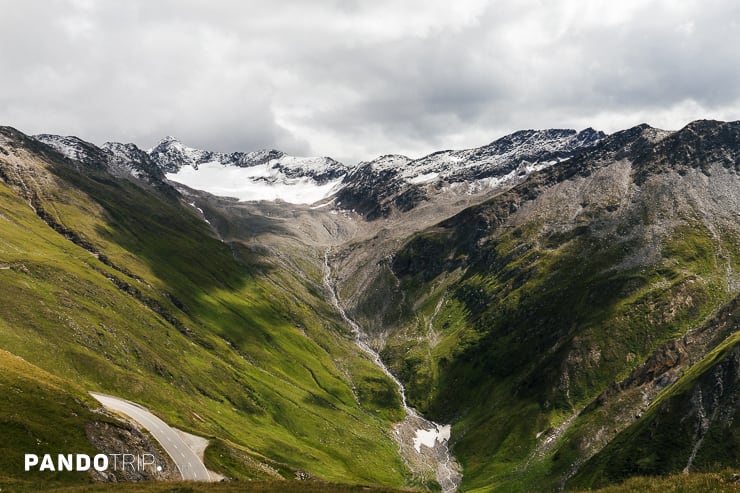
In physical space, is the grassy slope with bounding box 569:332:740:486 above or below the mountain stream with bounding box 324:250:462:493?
above

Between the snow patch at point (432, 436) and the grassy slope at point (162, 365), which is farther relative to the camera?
the snow patch at point (432, 436)

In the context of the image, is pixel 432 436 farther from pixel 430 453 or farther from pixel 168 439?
pixel 168 439

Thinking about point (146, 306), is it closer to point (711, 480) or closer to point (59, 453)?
point (59, 453)

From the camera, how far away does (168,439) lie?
282 feet

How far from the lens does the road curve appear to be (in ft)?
254

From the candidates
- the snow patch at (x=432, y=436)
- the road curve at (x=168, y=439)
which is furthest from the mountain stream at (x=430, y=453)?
the road curve at (x=168, y=439)

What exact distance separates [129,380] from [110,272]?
304 ft

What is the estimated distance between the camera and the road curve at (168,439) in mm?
77375

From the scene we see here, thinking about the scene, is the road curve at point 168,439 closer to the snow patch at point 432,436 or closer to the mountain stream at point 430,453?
the mountain stream at point 430,453

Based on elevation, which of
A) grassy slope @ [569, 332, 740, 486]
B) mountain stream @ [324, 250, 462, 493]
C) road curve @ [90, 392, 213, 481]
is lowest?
mountain stream @ [324, 250, 462, 493]

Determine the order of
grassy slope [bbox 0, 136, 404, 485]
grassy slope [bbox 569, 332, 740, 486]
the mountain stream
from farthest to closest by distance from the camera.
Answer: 1. the mountain stream
2. grassy slope [bbox 0, 136, 404, 485]
3. grassy slope [bbox 569, 332, 740, 486]

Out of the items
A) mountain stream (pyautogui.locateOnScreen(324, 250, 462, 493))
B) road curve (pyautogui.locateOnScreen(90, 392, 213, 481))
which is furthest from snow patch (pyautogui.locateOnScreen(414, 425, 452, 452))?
road curve (pyautogui.locateOnScreen(90, 392, 213, 481))

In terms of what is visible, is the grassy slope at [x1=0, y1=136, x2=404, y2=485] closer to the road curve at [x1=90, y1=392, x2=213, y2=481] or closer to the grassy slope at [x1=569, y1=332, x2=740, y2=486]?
the road curve at [x1=90, y1=392, x2=213, y2=481]

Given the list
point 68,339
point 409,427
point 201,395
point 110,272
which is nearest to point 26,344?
point 68,339
